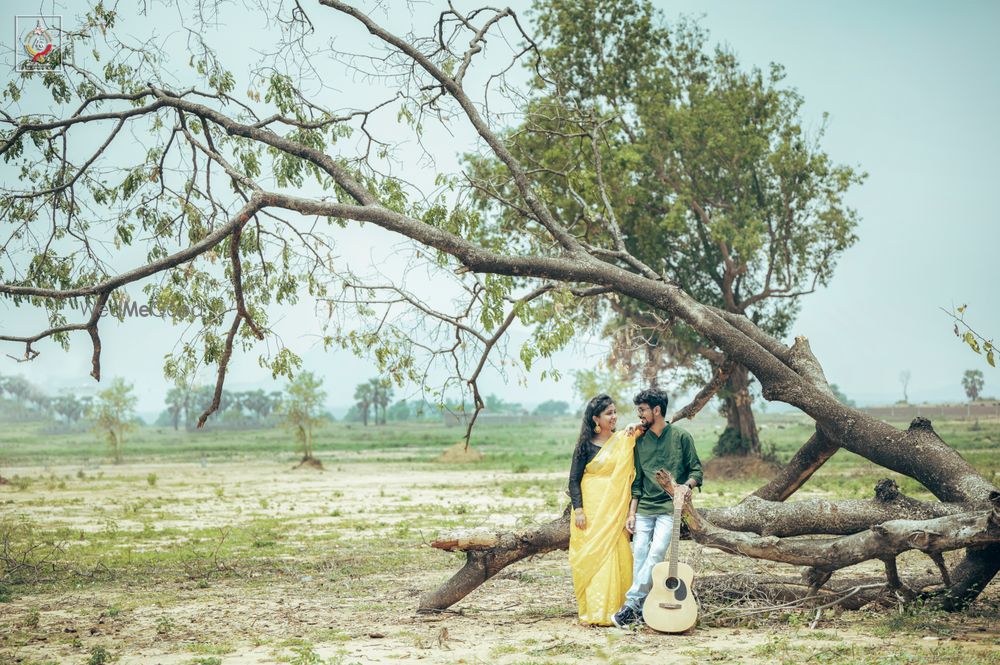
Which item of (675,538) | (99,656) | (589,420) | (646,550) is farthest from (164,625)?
(675,538)

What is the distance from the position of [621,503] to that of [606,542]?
352 mm

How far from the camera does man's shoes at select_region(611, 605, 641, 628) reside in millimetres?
7745

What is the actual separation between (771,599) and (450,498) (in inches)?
645

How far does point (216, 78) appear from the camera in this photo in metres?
13.3

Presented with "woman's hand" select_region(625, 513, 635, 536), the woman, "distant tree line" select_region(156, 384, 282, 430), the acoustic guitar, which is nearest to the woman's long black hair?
the woman

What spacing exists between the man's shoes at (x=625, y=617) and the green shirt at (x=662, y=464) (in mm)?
804

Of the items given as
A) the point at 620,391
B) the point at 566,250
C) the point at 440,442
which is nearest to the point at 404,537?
the point at 566,250

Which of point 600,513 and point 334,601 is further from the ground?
point 600,513

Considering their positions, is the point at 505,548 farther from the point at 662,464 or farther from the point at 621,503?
the point at 662,464

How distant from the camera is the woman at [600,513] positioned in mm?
7887

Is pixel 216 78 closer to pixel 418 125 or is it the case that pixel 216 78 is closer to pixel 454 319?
pixel 418 125

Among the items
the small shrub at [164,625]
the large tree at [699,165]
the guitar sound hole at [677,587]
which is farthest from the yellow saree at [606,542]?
the large tree at [699,165]

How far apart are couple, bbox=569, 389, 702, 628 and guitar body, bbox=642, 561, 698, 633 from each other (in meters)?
0.15

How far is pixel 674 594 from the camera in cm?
756
